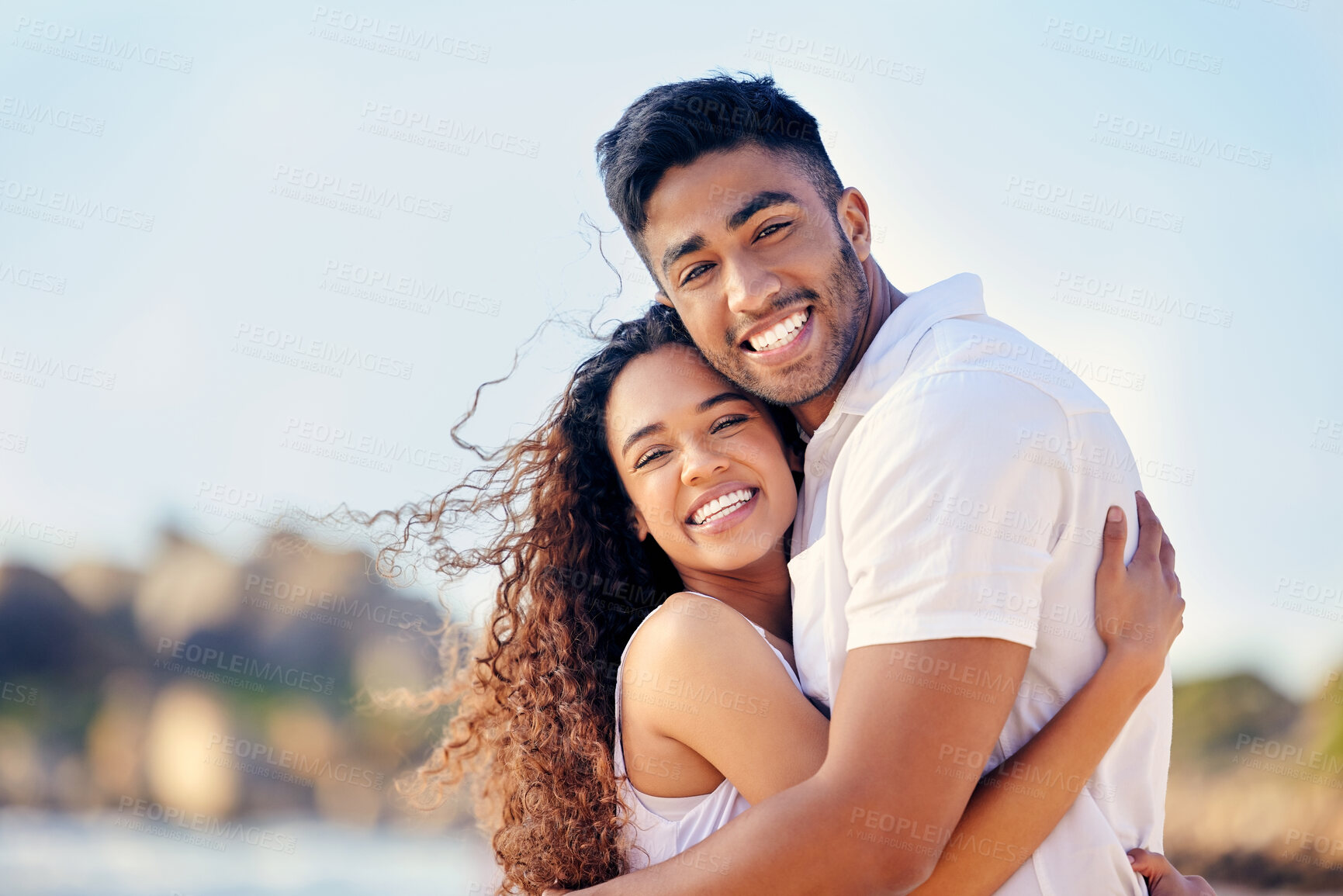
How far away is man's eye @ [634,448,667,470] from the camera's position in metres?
2.82

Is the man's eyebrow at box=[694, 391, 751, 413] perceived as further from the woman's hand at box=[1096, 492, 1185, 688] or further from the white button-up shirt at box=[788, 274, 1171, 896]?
the woman's hand at box=[1096, 492, 1185, 688]

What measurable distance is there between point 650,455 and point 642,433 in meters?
0.07

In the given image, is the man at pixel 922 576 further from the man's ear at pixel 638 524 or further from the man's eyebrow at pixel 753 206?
the man's ear at pixel 638 524

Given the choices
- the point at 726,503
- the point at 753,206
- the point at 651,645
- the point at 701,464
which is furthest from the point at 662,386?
the point at 651,645

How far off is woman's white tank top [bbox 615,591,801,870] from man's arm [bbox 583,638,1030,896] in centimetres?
47

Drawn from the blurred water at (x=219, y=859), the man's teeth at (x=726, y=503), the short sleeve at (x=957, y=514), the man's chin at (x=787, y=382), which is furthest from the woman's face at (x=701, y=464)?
the blurred water at (x=219, y=859)

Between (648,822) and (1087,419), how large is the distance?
52.4 inches

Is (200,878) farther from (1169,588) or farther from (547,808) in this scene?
(1169,588)

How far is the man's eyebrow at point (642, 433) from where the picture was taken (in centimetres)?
279

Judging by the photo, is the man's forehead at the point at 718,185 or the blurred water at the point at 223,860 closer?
the man's forehead at the point at 718,185

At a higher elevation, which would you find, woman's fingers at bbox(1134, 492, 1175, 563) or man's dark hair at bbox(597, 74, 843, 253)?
man's dark hair at bbox(597, 74, 843, 253)

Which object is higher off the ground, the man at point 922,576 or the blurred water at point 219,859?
the blurred water at point 219,859

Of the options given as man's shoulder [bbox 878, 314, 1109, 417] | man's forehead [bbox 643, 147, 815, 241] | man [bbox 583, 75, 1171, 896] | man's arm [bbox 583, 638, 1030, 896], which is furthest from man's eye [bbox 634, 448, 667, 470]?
man's arm [bbox 583, 638, 1030, 896]

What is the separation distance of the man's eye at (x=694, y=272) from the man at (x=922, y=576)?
0.06 meters
